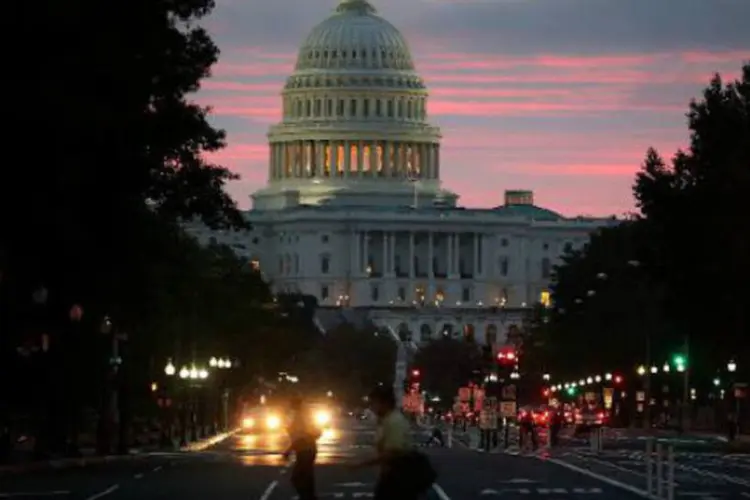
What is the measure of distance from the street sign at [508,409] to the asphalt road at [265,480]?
46.5ft

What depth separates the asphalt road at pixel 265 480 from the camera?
A: 5372cm

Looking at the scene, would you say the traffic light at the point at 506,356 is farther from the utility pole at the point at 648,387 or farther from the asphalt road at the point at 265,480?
the utility pole at the point at 648,387

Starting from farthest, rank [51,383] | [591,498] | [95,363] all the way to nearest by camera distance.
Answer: [95,363] → [51,383] → [591,498]

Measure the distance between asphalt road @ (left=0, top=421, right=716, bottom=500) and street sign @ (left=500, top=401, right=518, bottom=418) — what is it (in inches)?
557

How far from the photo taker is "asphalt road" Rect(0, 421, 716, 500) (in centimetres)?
5372

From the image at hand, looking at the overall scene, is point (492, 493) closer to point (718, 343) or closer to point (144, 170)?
point (144, 170)

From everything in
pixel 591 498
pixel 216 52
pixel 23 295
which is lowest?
pixel 591 498

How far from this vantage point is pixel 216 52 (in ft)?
221

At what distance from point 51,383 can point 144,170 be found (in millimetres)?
16954

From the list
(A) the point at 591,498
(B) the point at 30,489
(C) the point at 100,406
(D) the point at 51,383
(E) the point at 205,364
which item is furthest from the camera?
(E) the point at 205,364

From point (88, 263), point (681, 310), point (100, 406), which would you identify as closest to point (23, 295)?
point (88, 263)

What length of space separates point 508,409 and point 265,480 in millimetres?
37174

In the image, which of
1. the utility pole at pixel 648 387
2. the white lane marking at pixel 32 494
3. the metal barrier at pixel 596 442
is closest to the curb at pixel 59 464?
the white lane marking at pixel 32 494

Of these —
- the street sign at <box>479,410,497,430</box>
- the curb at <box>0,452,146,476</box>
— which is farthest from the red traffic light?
the curb at <box>0,452,146,476</box>
